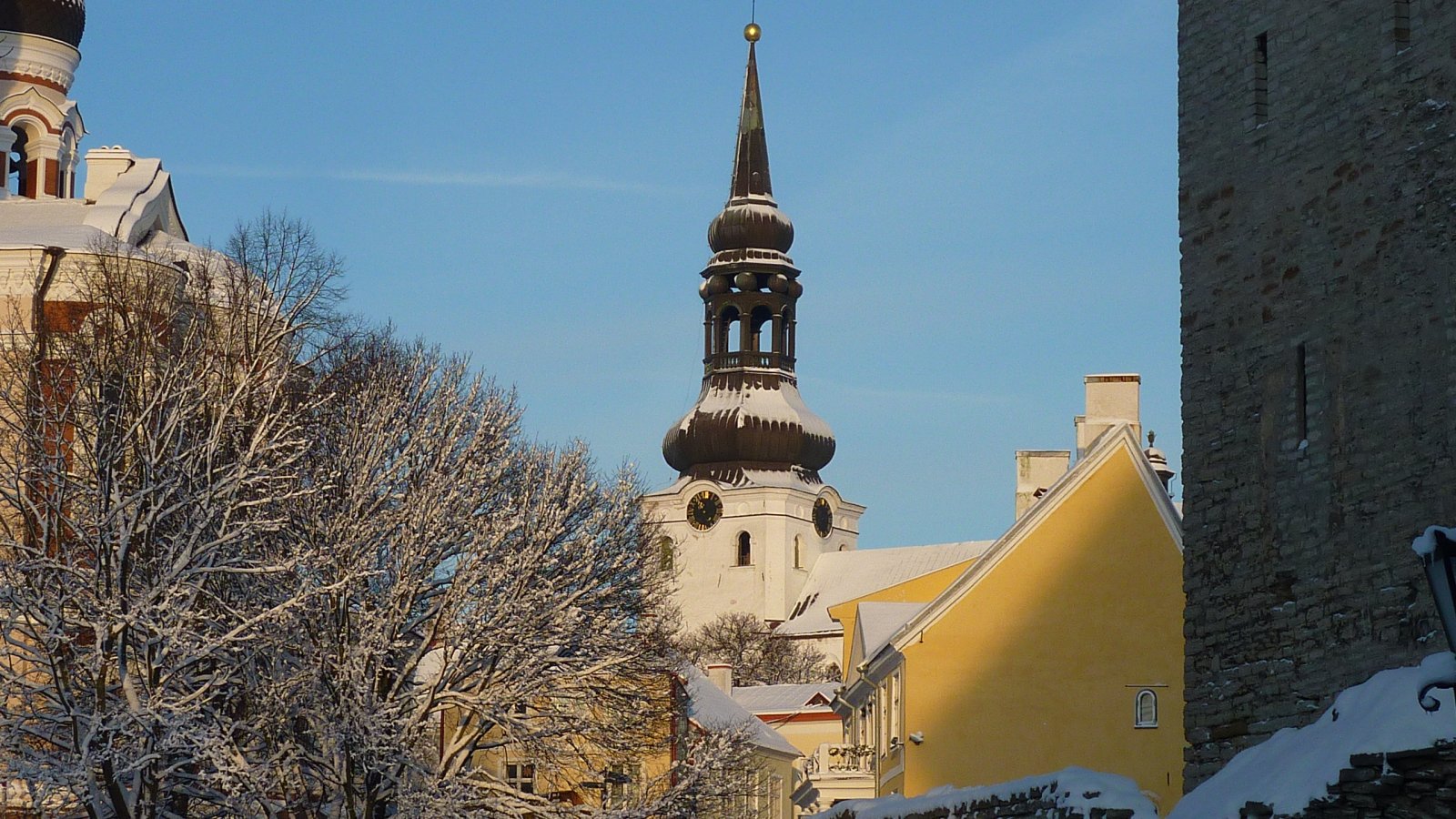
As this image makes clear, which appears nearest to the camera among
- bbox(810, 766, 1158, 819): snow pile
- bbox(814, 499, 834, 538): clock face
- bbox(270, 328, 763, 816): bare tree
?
bbox(810, 766, 1158, 819): snow pile

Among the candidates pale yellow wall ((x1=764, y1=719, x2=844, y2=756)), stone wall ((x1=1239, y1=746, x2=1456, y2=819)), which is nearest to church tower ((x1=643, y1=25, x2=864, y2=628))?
pale yellow wall ((x1=764, y1=719, x2=844, y2=756))

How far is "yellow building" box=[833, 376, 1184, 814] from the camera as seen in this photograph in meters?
32.4

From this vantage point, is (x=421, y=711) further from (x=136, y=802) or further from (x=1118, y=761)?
(x=1118, y=761)

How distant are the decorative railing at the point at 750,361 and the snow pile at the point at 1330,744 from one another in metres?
101

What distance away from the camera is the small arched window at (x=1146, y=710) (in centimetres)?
3244

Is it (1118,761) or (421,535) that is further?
(1118,761)

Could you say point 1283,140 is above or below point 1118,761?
above

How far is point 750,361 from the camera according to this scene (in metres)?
117

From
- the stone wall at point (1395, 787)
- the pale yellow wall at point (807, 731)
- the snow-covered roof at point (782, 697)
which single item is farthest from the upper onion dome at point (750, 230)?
the stone wall at point (1395, 787)

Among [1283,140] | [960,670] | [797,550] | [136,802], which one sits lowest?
[136,802]

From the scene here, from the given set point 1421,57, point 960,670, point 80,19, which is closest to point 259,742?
point 960,670

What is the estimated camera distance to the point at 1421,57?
1573cm

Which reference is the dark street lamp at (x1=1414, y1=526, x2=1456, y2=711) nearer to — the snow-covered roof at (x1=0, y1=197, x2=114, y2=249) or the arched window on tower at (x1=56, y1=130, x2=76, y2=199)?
the snow-covered roof at (x1=0, y1=197, x2=114, y2=249)

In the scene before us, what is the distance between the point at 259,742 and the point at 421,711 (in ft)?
6.68
